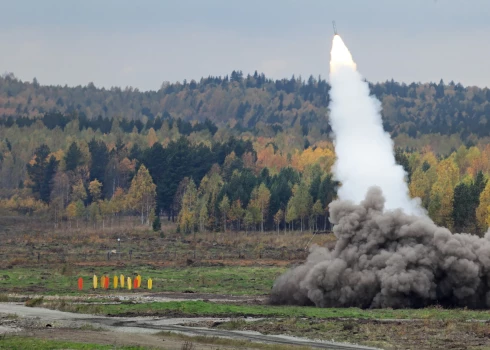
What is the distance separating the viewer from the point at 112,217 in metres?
173

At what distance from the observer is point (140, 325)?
153 ft

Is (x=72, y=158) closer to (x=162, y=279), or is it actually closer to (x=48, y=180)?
(x=48, y=180)

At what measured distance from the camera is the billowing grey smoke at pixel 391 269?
53.2 metres

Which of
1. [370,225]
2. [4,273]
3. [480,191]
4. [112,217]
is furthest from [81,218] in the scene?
[370,225]

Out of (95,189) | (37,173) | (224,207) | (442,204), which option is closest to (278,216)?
(224,207)

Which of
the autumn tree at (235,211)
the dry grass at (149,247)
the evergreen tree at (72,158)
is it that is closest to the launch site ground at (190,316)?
the dry grass at (149,247)

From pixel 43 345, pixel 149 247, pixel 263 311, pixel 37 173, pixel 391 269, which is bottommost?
pixel 43 345

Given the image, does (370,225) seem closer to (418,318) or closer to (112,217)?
(418,318)

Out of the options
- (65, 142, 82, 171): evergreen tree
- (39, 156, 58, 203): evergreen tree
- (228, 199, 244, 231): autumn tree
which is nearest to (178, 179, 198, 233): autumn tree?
(228, 199, 244, 231): autumn tree

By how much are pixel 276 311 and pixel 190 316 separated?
13.6ft

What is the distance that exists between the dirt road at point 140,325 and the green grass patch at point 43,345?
432cm

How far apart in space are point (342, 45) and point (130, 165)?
5173 inches

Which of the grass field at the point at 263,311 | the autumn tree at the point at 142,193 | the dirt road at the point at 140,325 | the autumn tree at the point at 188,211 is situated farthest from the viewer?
the autumn tree at the point at 142,193

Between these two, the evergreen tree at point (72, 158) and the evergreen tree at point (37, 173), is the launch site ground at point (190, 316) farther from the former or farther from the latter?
the evergreen tree at point (37, 173)
